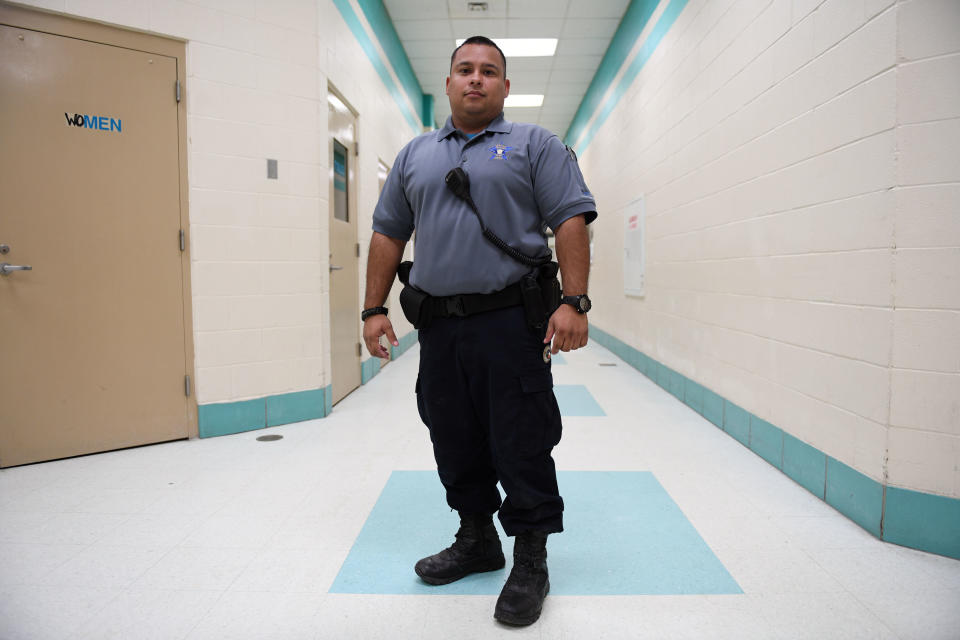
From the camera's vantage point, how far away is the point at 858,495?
186 centimetres

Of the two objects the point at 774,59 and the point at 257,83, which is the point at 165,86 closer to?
the point at 257,83

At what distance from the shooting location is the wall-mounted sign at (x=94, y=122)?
8.26 ft

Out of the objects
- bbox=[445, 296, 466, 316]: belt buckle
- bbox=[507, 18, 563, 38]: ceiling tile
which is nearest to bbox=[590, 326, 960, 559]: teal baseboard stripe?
bbox=[445, 296, 466, 316]: belt buckle

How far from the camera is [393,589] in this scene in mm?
1513

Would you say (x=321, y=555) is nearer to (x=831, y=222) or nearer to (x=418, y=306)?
(x=418, y=306)

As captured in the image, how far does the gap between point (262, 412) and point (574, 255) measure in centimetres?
231

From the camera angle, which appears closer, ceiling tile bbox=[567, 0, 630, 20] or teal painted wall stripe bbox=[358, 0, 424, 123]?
teal painted wall stripe bbox=[358, 0, 424, 123]

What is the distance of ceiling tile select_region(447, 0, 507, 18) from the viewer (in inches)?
195

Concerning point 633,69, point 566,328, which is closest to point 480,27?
point 633,69

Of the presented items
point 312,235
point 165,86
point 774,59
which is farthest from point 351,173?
Result: point 774,59

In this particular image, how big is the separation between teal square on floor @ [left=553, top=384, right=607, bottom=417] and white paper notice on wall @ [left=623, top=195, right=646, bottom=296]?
3.95 ft

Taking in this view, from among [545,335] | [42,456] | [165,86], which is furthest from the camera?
[165,86]

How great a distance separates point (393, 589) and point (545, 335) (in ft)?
2.68

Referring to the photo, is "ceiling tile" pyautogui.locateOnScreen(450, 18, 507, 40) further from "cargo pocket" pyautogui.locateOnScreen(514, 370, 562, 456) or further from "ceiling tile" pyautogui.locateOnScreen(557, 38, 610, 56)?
"cargo pocket" pyautogui.locateOnScreen(514, 370, 562, 456)
